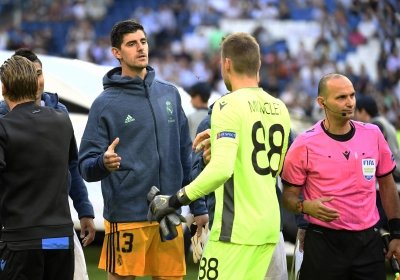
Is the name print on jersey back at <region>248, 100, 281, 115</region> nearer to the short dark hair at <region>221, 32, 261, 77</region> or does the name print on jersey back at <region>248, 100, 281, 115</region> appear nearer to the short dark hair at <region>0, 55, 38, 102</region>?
the short dark hair at <region>221, 32, 261, 77</region>

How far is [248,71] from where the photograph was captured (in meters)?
5.17

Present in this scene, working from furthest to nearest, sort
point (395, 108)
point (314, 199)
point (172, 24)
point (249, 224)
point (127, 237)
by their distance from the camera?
point (172, 24) < point (395, 108) < point (127, 237) < point (314, 199) < point (249, 224)

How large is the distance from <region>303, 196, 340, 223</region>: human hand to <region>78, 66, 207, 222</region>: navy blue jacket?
38.0 inches

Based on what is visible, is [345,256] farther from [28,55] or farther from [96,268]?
[96,268]

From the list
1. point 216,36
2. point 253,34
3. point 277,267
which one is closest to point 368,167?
point 277,267

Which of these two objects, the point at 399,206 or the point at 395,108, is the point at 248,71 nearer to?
the point at 399,206

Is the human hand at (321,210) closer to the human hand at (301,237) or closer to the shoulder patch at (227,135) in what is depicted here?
the human hand at (301,237)

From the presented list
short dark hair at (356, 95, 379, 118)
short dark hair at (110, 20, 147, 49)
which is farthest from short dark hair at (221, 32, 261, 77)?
short dark hair at (356, 95, 379, 118)

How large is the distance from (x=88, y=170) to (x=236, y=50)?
1377 mm

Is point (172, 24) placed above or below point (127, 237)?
above

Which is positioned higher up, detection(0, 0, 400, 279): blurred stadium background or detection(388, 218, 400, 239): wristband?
detection(0, 0, 400, 279): blurred stadium background

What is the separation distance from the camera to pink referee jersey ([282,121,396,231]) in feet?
18.2

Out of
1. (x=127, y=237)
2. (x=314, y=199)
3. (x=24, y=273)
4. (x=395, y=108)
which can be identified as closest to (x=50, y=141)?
(x=24, y=273)

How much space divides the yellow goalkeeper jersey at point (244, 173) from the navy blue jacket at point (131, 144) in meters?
1.12
